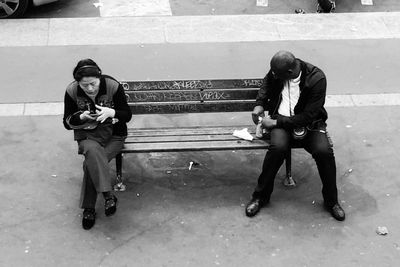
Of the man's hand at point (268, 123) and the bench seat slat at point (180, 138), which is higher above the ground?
the man's hand at point (268, 123)

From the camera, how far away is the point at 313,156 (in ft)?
21.1

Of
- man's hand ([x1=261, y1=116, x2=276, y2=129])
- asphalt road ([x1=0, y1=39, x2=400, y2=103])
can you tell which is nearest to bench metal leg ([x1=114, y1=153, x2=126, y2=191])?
man's hand ([x1=261, y1=116, x2=276, y2=129])

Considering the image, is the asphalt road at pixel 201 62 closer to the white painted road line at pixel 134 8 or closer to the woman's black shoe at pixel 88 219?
the white painted road line at pixel 134 8

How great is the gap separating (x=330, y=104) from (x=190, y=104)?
6.48 feet

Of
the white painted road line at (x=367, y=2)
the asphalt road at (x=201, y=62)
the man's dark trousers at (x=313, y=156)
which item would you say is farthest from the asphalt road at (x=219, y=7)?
the man's dark trousers at (x=313, y=156)

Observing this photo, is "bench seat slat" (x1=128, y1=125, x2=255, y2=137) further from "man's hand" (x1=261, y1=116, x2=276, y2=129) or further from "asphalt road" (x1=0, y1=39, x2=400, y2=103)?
"asphalt road" (x1=0, y1=39, x2=400, y2=103)

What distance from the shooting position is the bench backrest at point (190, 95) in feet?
22.8

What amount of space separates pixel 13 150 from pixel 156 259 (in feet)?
7.13

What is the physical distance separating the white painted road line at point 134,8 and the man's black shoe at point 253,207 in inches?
171

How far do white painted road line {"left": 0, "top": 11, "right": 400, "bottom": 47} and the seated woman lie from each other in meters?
3.06

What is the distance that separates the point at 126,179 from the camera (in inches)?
274

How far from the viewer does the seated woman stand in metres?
6.20

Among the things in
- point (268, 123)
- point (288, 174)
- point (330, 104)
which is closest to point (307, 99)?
point (268, 123)

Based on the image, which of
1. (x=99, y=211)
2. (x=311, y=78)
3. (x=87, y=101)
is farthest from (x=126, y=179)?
(x=311, y=78)
